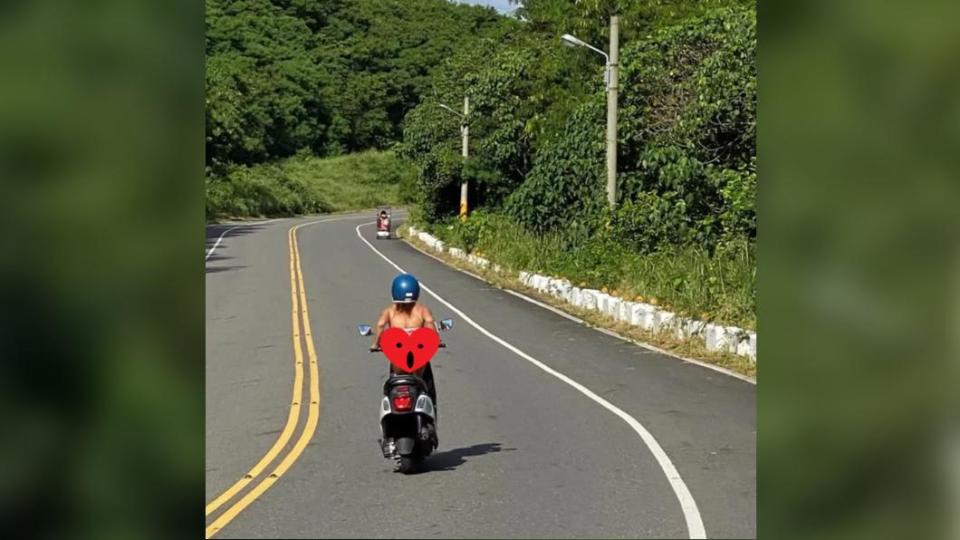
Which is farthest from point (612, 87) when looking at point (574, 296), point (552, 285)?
point (552, 285)

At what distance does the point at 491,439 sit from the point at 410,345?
333 centimetres

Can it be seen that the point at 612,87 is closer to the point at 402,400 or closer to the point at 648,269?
the point at 648,269

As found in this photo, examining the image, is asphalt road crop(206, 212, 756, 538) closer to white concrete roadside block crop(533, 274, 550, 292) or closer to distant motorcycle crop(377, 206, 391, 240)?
white concrete roadside block crop(533, 274, 550, 292)

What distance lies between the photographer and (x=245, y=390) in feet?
43.0

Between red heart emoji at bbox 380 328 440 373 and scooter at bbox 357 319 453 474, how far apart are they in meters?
0.56

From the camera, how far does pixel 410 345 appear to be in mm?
6684

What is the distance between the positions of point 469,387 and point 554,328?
22.5 ft

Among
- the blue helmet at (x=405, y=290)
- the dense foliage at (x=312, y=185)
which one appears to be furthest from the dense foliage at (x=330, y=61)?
the blue helmet at (x=405, y=290)

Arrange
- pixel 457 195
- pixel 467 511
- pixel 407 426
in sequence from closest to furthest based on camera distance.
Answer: pixel 467 511, pixel 407 426, pixel 457 195

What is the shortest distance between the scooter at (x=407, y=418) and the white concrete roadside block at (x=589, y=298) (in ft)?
45.4

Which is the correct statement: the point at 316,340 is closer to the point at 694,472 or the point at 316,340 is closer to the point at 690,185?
the point at 690,185
